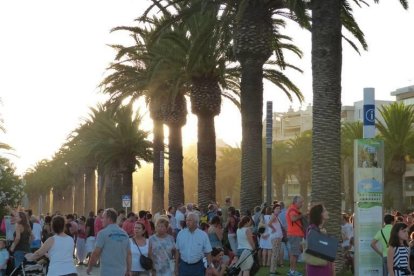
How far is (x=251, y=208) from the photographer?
77.9ft

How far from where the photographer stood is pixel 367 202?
1306 cm

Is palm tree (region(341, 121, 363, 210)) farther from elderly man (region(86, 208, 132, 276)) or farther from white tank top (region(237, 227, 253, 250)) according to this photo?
elderly man (region(86, 208, 132, 276))

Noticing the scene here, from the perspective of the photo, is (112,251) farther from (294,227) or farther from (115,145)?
(115,145)

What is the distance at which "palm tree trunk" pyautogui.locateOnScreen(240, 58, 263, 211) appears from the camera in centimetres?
2339

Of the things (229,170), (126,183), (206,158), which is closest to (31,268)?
(206,158)

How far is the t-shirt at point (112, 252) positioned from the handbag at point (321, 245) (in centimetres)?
248

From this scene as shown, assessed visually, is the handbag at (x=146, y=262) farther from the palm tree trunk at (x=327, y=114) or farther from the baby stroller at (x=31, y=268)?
the palm tree trunk at (x=327, y=114)

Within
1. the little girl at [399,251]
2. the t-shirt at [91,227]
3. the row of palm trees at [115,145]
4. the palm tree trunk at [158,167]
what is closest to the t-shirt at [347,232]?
the t-shirt at [91,227]

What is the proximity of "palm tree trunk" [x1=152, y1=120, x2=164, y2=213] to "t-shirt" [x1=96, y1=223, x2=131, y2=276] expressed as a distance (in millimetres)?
24761

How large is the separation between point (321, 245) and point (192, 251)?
207cm

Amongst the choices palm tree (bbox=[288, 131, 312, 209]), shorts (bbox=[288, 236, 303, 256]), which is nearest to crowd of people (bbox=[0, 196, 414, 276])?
shorts (bbox=[288, 236, 303, 256])

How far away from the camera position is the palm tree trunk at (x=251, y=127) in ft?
76.7

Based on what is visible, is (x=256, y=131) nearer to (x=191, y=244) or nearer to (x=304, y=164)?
(x=191, y=244)

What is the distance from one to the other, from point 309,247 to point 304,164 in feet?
230
